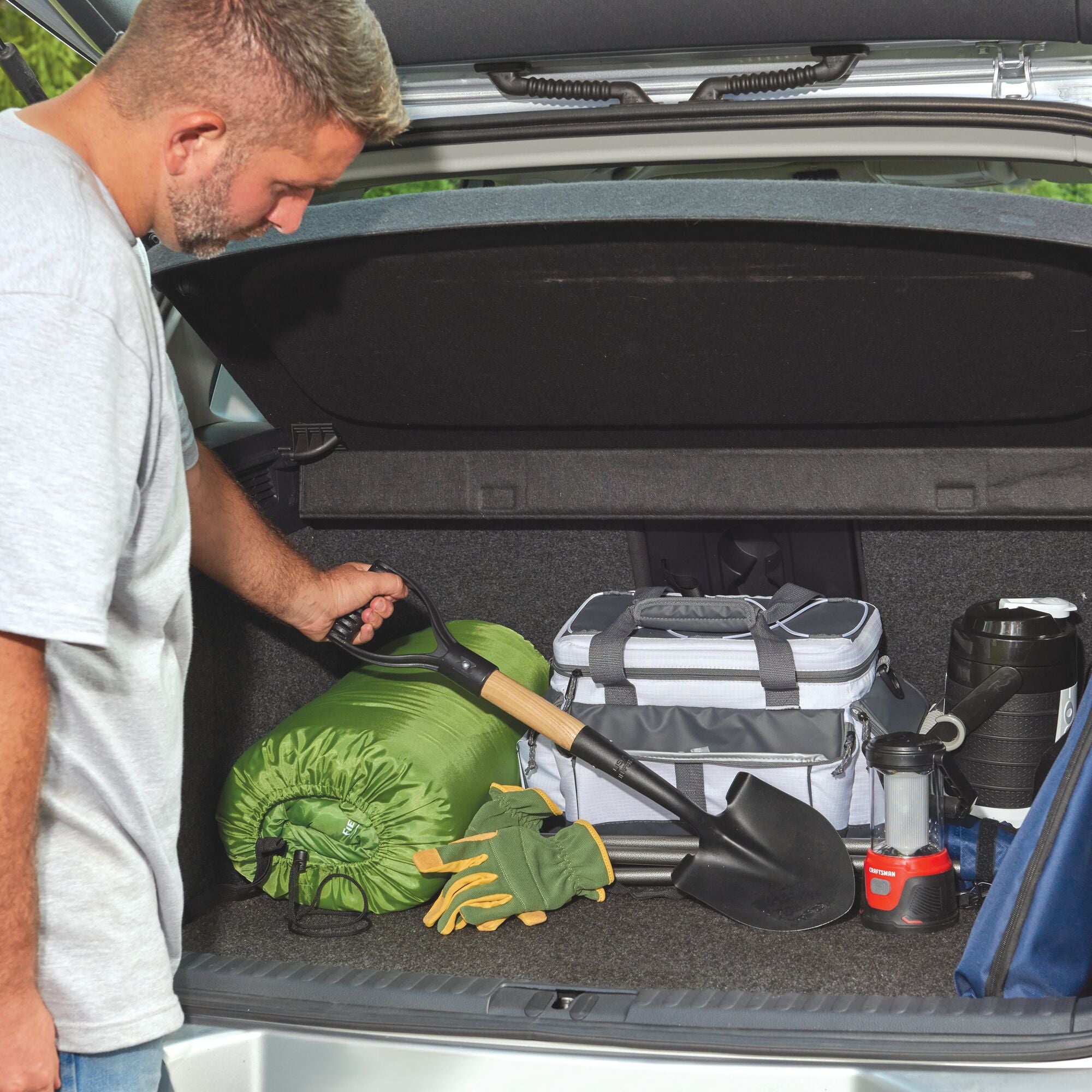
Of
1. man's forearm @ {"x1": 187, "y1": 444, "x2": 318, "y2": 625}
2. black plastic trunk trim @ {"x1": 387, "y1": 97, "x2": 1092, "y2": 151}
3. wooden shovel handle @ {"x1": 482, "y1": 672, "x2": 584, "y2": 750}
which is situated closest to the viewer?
black plastic trunk trim @ {"x1": 387, "y1": 97, "x2": 1092, "y2": 151}

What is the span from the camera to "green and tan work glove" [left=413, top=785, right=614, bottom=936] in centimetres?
184

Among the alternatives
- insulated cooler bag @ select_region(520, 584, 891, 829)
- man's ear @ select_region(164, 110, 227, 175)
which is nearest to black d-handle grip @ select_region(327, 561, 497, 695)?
insulated cooler bag @ select_region(520, 584, 891, 829)

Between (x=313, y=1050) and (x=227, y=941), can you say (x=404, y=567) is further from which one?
(x=313, y=1050)

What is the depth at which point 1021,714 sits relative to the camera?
2.08 metres

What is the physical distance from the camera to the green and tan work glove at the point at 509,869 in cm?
184

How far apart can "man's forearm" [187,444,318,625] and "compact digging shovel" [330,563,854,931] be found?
172 mm

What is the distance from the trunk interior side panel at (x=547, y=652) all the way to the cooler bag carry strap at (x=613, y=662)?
1.12 feet

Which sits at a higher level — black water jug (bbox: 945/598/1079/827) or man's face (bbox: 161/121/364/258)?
man's face (bbox: 161/121/364/258)

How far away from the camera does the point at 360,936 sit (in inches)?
73.4

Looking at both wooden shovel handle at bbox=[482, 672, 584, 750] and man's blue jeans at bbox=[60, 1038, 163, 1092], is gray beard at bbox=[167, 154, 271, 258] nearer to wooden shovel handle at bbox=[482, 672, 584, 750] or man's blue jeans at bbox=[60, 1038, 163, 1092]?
man's blue jeans at bbox=[60, 1038, 163, 1092]

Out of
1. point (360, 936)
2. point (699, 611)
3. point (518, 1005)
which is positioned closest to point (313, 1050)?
point (518, 1005)

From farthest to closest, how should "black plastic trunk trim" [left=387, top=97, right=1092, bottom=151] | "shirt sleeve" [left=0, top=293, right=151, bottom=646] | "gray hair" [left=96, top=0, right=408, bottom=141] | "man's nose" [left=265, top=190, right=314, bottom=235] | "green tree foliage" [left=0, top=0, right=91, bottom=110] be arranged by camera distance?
"green tree foliage" [left=0, top=0, right=91, bottom=110] → "black plastic trunk trim" [left=387, top=97, right=1092, bottom=151] → "man's nose" [left=265, top=190, right=314, bottom=235] → "gray hair" [left=96, top=0, right=408, bottom=141] → "shirt sleeve" [left=0, top=293, right=151, bottom=646]

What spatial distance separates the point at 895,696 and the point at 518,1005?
3.59ft

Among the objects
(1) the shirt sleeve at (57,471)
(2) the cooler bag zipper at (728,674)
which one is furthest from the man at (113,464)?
(2) the cooler bag zipper at (728,674)
